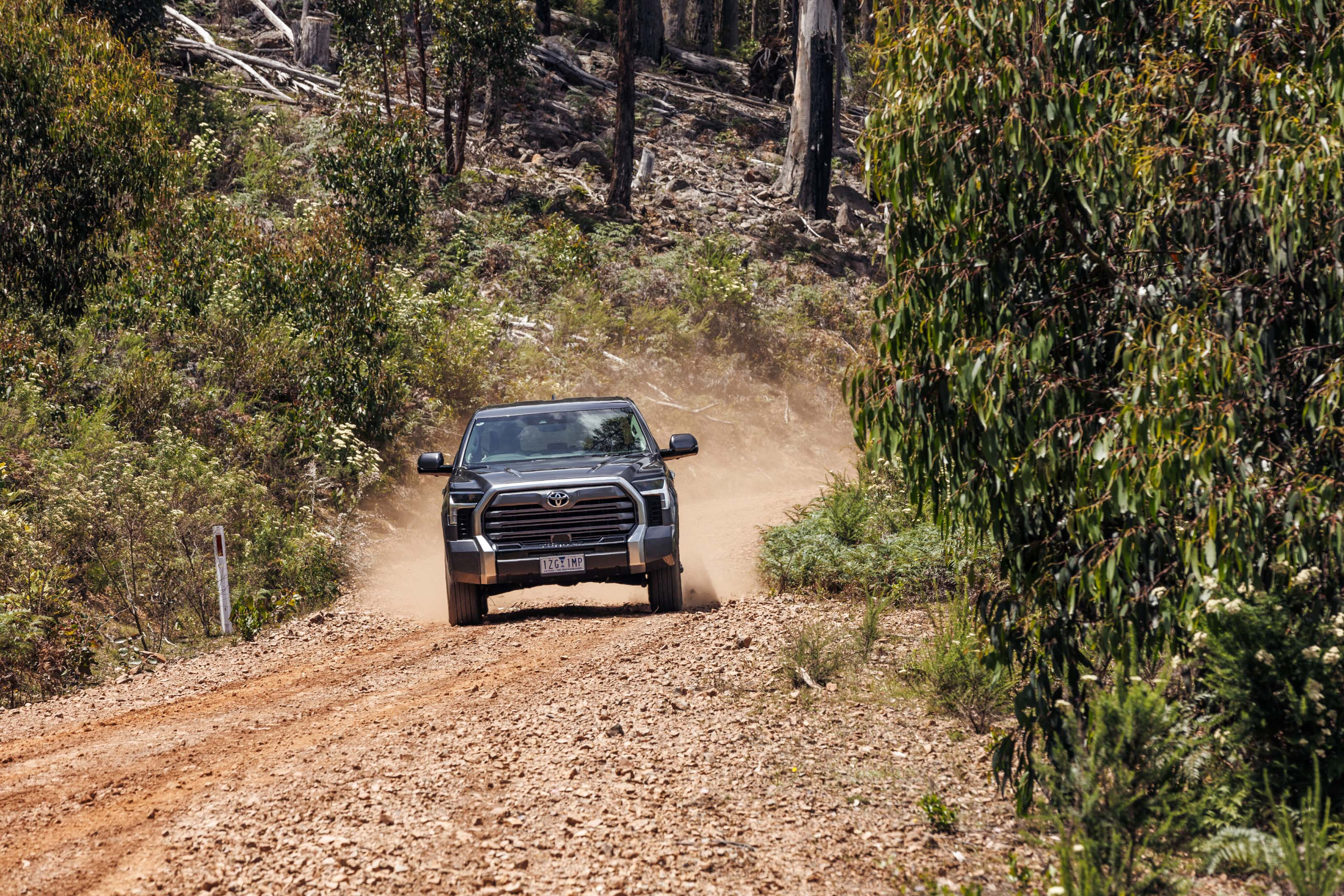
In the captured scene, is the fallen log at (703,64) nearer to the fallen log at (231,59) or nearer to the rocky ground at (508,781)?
the fallen log at (231,59)

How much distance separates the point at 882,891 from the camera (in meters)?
4.42

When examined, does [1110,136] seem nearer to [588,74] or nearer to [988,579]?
[988,579]

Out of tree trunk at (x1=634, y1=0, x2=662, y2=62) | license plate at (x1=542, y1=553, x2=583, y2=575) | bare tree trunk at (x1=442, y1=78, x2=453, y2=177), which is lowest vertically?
license plate at (x1=542, y1=553, x2=583, y2=575)

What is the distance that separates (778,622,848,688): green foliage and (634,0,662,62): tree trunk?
3706cm

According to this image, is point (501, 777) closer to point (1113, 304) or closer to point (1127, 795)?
point (1127, 795)

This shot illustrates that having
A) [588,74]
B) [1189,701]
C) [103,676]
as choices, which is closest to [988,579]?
[1189,701]

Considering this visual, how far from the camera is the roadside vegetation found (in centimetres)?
1145

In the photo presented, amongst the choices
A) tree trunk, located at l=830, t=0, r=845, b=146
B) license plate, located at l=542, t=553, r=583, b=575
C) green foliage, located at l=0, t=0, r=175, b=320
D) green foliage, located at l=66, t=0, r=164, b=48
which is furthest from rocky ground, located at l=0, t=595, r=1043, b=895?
tree trunk, located at l=830, t=0, r=845, b=146

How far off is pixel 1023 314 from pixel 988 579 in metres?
5.40

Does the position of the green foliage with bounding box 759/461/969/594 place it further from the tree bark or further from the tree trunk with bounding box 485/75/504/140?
the tree trunk with bounding box 485/75/504/140

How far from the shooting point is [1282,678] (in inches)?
170

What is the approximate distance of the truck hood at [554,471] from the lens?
9.82m

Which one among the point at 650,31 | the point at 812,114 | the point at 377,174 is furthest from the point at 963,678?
the point at 650,31

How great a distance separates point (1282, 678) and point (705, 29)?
44978mm
